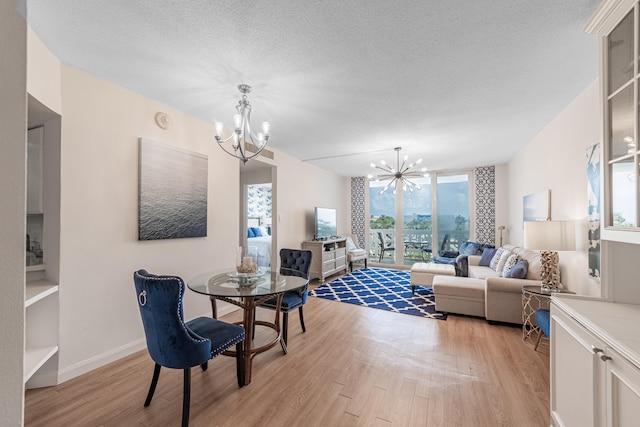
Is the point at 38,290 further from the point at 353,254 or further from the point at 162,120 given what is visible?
the point at 353,254

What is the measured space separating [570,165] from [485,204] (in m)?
3.43

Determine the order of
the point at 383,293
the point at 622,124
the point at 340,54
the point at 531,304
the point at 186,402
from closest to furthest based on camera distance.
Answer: the point at 622,124
the point at 186,402
the point at 340,54
the point at 531,304
the point at 383,293

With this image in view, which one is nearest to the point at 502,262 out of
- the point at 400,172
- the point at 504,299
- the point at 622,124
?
the point at 504,299

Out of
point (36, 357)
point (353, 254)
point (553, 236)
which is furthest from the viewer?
point (353, 254)

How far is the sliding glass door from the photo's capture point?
638cm

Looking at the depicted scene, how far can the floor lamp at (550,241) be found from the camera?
8.52 feet

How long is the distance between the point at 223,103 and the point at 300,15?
5.05 ft

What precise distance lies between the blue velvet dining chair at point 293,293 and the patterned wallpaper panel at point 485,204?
4.86 metres

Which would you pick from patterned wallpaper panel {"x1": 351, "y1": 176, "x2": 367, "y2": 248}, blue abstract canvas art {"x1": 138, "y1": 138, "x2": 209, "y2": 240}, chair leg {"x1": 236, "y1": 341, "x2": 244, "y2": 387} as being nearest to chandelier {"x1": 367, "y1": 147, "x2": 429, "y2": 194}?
patterned wallpaper panel {"x1": 351, "y1": 176, "x2": 367, "y2": 248}

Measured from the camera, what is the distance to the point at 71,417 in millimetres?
1686

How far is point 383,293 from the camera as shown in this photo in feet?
14.8

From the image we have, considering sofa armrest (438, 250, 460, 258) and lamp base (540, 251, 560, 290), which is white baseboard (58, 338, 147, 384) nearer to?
lamp base (540, 251, 560, 290)

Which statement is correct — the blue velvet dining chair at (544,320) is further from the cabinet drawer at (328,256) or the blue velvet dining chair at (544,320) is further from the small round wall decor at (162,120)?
the small round wall decor at (162,120)

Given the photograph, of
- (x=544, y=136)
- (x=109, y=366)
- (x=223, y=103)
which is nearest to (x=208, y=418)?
(x=109, y=366)
